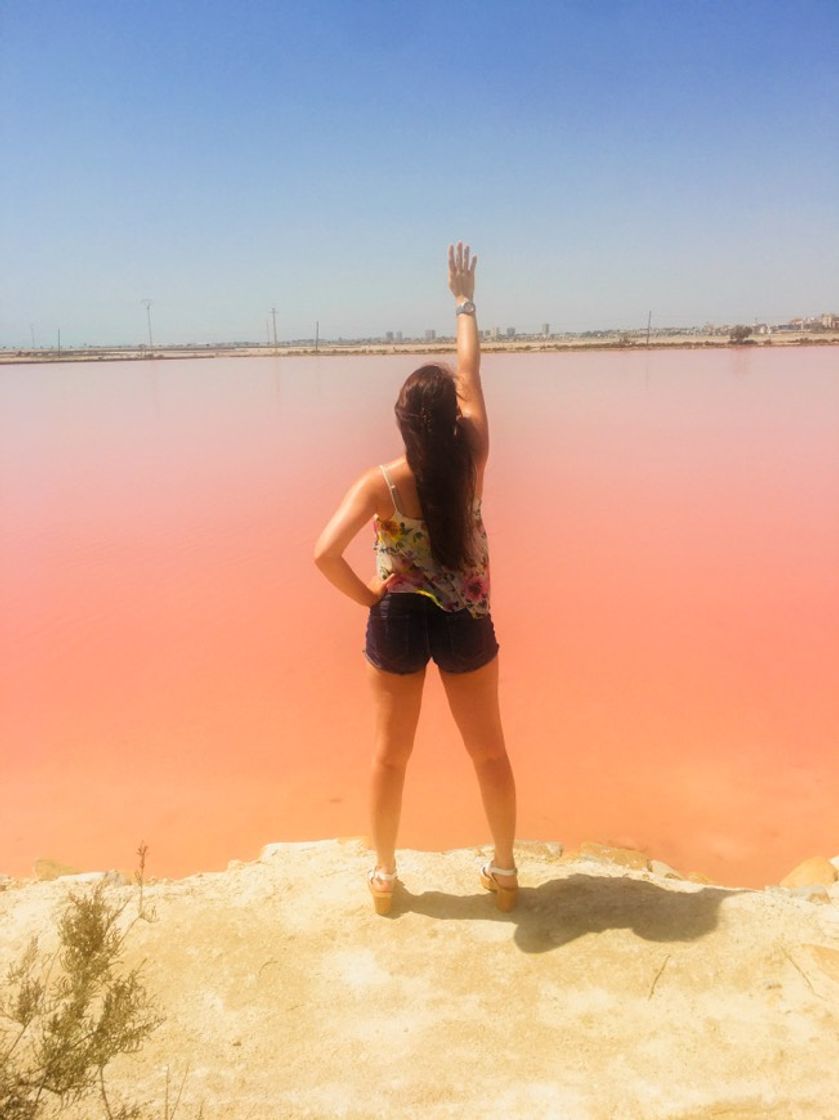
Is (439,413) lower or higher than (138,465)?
higher

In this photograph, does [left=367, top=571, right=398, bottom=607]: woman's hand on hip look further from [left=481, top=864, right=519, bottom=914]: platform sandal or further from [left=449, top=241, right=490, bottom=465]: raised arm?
[left=481, top=864, right=519, bottom=914]: platform sandal

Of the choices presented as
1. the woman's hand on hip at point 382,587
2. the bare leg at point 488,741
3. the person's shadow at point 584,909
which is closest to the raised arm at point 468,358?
the woman's hand on hip at point 382,587

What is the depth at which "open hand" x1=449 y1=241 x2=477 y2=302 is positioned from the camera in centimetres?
281

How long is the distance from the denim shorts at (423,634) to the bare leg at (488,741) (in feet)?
0.17

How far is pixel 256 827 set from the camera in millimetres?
4105

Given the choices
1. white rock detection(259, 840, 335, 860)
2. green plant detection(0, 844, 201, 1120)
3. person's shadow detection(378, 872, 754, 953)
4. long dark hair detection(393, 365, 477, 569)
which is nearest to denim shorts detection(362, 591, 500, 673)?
long dark hair detection(393, 365, 477, 569)

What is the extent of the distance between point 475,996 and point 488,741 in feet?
2.20

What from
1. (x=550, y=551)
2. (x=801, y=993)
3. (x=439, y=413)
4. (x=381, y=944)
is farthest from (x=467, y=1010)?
(x=550, y=551)

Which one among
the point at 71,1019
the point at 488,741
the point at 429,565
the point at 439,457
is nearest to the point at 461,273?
the point at 439,457

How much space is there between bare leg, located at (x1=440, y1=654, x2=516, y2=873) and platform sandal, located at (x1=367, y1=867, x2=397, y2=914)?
1.10ft

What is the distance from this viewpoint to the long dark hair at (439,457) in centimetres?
226

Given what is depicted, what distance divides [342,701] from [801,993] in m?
3.24

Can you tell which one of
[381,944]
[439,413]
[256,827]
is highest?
[439,413]

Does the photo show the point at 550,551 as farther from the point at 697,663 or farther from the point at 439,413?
the point at 439,413
